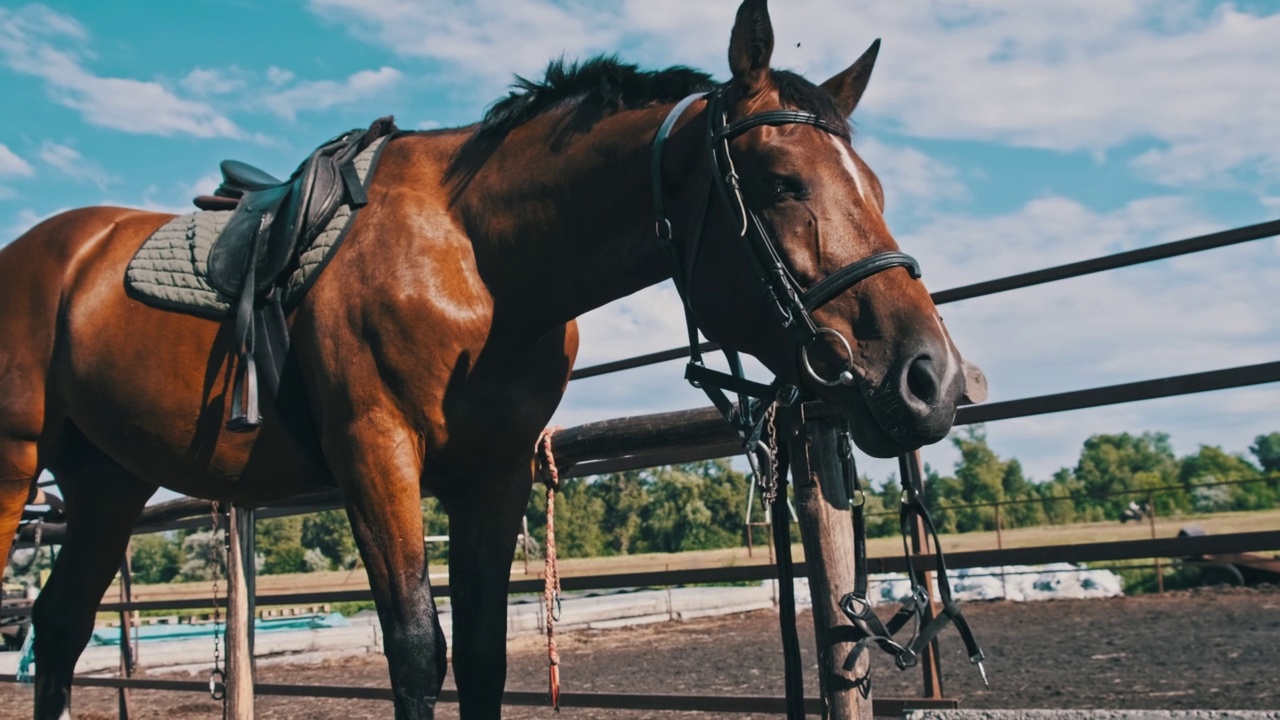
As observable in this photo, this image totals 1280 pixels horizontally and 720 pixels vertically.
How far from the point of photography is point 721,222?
7.62 ft

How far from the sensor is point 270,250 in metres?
2.80

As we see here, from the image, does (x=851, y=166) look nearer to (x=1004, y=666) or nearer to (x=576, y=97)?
(x=576, y=97)

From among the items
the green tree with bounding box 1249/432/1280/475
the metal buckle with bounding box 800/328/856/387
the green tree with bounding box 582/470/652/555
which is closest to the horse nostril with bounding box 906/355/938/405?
the metal buckle with bounding box 800/328/856/387

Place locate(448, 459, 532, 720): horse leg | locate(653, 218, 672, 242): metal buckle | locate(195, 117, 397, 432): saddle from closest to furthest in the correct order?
locate(653, 218, 672, 242): metal buckle < locate(195, 117, 397, 432): saddle < locate(448, 459, 532, 720): horse leg

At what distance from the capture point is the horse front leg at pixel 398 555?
244 cm

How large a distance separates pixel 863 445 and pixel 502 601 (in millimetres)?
1216

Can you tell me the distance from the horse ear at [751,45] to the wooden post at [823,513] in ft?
3.06

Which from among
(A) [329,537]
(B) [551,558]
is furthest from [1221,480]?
(B) [551,558]

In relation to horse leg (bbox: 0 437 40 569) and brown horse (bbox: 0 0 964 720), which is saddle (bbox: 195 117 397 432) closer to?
brown horse (bbox: 0 0 964 720)

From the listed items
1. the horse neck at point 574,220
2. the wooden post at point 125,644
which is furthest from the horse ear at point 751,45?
the wooden post at point 125,644

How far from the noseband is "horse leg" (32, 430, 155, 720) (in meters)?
2.18

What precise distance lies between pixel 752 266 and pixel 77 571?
273 cm

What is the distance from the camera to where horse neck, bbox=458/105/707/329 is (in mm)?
2520

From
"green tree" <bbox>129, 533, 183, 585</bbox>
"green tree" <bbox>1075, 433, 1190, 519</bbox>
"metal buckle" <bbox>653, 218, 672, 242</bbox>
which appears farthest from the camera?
"green tree" <bbox>1075, 433, 1190, 519</bbox>
